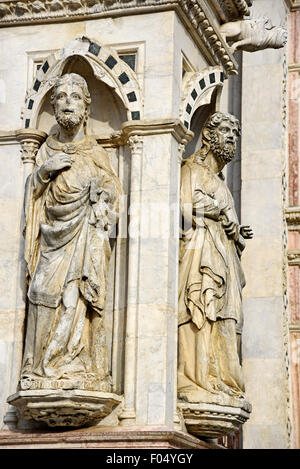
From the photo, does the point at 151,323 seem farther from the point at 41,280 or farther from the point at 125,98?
the point at 125,98

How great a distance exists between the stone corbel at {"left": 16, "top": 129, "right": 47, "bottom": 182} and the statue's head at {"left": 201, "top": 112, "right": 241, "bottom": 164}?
1774 millimetres

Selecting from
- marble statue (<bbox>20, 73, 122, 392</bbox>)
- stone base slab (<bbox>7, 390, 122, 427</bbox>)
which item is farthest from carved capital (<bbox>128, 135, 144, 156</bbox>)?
stone base slab (<bbox>7, 390, 122, 427</bbox>)

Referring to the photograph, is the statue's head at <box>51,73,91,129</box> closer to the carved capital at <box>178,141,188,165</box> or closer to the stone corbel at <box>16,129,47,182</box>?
the stone corbel at <box>16,129,47,182</box>

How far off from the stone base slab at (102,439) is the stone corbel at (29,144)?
8.95ft

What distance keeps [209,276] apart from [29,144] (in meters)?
2.32

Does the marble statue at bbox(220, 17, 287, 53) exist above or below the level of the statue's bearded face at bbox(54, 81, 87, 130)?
above

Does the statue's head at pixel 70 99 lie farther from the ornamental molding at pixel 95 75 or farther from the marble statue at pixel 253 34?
the marble statue at pixel 253 34

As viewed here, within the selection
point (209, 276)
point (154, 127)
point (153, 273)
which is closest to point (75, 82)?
point (154, 127)

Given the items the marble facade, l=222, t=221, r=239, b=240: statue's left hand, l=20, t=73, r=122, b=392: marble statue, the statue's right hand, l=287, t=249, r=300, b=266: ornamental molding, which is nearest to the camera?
l=20, t=73, r=122, b=392: marble statue

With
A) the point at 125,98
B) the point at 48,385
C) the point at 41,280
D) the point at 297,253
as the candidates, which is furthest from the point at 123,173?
the point at 297,253

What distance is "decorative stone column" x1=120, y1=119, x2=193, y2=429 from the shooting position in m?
10.9

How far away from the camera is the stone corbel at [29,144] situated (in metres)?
11.9

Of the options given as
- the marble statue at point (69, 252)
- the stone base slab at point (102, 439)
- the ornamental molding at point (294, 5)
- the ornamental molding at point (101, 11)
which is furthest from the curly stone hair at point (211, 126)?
the ornamental molding at point (294, 5)

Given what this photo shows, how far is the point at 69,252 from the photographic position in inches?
436
